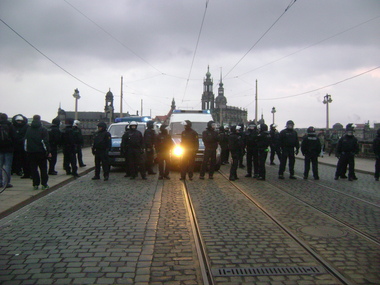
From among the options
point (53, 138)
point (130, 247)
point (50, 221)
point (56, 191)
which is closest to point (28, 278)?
point (130, 247)

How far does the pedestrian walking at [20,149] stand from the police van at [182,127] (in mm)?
5199

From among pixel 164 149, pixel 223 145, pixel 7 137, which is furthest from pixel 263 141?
pixel 7 137

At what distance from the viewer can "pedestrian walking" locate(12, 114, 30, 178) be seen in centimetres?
1107

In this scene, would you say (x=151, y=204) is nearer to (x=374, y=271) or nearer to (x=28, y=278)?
(x=28, y=278)

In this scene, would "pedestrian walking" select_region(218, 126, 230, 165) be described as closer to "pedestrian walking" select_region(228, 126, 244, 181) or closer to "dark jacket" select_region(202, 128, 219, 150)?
"pedestrian walking" select_region(228, 126, 244, 181)

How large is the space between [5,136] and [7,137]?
55mm

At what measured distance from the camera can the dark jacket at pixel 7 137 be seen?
8.89m

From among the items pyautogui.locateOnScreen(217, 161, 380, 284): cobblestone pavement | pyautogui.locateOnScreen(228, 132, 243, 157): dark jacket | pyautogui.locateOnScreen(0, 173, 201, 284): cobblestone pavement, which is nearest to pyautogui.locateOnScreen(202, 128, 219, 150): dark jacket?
pyautogui.locateOnScreen(228, 132, 243, 157): dark jacket

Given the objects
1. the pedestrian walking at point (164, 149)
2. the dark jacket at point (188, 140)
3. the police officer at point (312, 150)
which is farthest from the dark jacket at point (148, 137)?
the police officer at point (312, 150)

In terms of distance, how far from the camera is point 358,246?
5.09 meters

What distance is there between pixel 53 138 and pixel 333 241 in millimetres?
10052

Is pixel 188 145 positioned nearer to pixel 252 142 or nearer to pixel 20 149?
pixel 252 142

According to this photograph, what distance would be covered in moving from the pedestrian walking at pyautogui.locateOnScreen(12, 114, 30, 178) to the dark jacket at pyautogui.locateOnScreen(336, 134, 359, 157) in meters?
10.4

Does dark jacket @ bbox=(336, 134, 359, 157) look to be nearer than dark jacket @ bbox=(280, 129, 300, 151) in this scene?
No
